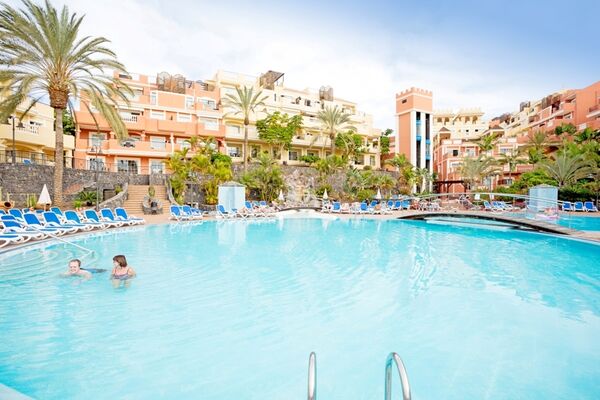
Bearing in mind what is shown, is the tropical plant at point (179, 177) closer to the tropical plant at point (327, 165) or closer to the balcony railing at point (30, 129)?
the balcony railing at point (30, 129)

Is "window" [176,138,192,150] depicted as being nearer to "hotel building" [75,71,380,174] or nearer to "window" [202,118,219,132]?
"hotel building" [75,71,380,174]

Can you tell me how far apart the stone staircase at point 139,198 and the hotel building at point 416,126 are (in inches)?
1143

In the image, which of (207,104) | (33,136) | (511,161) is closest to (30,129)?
(33,136)

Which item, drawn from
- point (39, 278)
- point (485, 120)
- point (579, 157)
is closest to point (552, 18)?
point (579, 157)

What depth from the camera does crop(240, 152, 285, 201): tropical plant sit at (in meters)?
28.0

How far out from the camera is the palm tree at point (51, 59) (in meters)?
14.3

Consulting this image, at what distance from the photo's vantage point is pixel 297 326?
5.11 meters

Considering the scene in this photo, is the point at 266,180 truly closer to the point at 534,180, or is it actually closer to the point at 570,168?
the point at 534,180

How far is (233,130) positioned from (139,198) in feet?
44.0

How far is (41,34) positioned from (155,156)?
15.0 metres

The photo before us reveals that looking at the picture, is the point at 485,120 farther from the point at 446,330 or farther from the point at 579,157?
the point at 446,330

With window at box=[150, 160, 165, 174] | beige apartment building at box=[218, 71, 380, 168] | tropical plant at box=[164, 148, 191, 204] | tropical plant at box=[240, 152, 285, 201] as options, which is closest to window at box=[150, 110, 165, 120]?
window at box=[150, 160, 165, 174]

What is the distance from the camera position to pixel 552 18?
1714 cm

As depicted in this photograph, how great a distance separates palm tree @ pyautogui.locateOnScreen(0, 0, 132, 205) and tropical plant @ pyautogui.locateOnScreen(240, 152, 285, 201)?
1247cm
